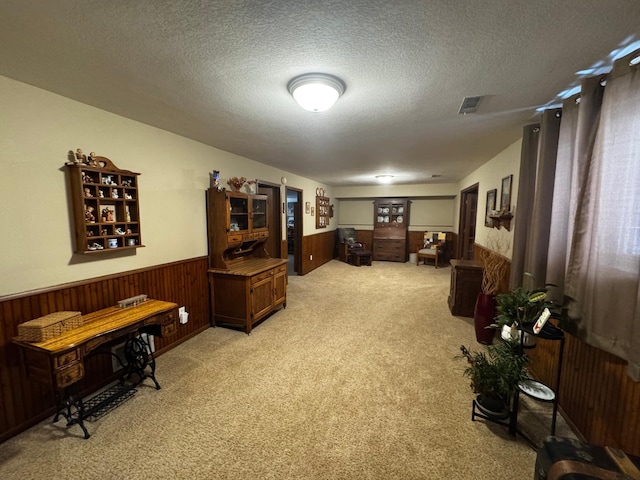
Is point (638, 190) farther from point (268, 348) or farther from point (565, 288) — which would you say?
point (268, 348)

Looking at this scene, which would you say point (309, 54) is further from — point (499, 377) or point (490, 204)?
point (490, 204)

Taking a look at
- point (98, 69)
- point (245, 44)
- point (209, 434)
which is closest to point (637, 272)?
point (245, 44)

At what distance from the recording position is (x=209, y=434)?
1681mm

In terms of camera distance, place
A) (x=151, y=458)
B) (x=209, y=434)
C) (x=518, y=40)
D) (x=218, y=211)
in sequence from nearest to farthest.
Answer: (x=518, y=40) → (x=151, y=458) → (x=209, y=434) → (x=218, y=211)

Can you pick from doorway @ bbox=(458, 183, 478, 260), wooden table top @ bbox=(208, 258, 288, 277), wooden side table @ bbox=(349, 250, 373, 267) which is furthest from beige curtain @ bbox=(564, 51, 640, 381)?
wooden side table @ bbox=(349, 250, 373, 267)

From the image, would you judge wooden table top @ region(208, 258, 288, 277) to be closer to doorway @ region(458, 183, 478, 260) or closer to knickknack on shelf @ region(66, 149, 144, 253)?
knickknack on shelf @ region(66, 149, 144, 253)

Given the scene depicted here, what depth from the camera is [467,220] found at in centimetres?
604

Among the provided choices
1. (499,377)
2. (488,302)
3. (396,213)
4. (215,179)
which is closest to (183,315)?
(215,179)

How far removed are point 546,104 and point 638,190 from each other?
1.01 meters

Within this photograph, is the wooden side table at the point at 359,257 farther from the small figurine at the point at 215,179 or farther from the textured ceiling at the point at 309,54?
the textured ceiling at the point at 309,54

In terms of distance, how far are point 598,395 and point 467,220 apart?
5.03m

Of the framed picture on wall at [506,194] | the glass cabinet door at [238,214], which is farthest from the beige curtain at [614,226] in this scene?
the glass cabinet door at [238,214]

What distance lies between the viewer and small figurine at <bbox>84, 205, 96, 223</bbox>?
200cm

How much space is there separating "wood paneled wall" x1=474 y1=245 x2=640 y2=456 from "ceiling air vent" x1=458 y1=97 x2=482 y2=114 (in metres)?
1.82
